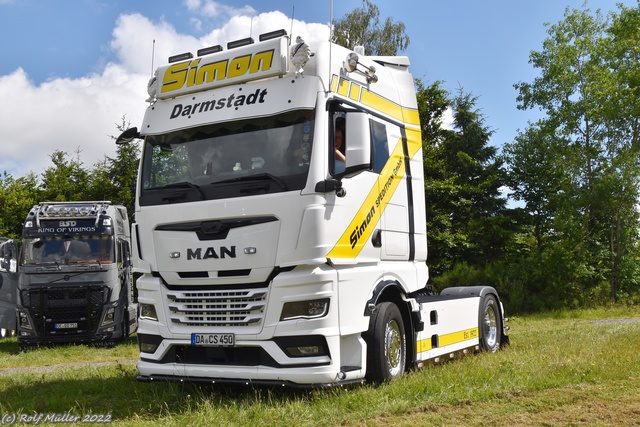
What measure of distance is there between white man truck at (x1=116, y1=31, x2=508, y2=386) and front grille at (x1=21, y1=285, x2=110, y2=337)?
30.2ft

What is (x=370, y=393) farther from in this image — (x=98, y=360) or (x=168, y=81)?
(x=98, y=360)

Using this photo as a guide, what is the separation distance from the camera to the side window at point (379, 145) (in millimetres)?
7617

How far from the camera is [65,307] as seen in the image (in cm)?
1591

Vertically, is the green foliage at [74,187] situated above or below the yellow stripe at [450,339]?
above

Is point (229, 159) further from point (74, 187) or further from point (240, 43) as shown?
point (74, 187)

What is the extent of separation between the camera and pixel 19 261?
53.1 ft

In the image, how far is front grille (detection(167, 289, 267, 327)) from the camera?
6.70 metres

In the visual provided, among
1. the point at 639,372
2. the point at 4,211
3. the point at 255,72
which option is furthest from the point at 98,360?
the point at 4,211

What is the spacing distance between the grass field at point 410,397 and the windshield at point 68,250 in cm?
668

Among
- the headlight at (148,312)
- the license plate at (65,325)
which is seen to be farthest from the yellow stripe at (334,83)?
the license plate at (65,325)

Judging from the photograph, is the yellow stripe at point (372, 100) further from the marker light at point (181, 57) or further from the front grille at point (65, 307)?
the front grille at point (65, 307)

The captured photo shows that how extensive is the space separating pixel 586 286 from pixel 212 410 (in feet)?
66.9

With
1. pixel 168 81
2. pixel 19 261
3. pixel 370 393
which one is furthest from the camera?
pixel 19 261

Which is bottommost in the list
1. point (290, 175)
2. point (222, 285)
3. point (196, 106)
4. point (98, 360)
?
point (98, 360)
